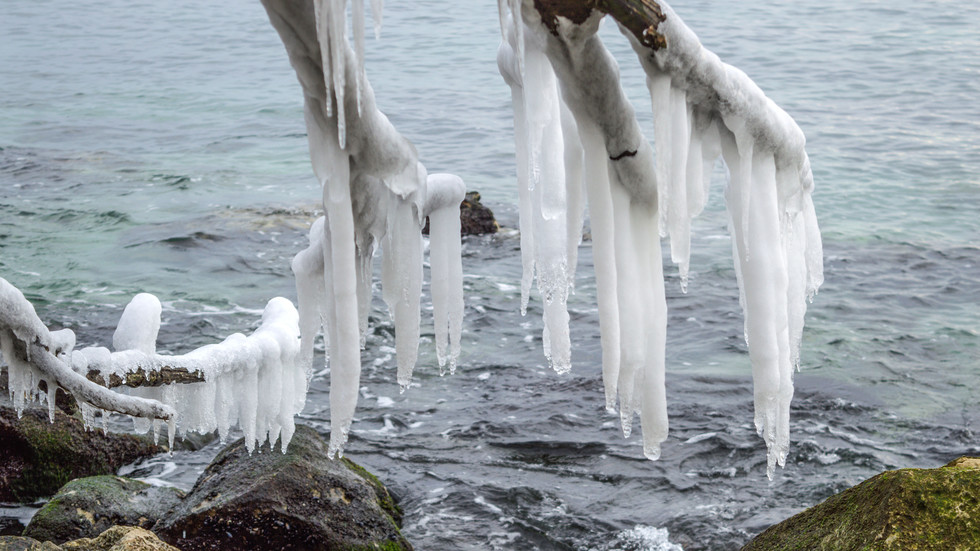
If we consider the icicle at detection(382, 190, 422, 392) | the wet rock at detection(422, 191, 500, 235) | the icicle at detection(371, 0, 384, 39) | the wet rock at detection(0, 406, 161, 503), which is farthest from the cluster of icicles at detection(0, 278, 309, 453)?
the wet rock at detection(422, 191, 500, 235)

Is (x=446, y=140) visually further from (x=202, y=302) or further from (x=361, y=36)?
(x=361, y=36)

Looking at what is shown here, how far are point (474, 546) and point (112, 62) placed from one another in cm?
2837

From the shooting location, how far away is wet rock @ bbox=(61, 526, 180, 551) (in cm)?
491

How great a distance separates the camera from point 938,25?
29.4m

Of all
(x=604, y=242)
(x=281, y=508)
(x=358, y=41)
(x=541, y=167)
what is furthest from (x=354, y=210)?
(x=281, y=508)

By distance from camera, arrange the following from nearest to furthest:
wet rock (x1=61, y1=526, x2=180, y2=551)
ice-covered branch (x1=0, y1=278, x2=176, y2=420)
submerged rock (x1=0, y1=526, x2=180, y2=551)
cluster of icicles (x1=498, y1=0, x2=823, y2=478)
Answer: cluster of icicles (x1=498, y1=0, x2=823, y2=478), ice-covered branch (x1=0, y1=278, x2=176, y2=420), submerged rock (x1=0, y1=526, x2=180, y2=551), wet rock (x1=61, y1=526, x2=180, y2=551)

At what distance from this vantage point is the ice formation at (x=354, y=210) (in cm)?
250

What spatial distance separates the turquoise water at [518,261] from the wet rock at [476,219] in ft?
1.01

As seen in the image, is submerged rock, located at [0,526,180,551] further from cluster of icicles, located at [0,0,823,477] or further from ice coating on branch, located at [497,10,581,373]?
ice coating on branch, located at [497,10,581,373]

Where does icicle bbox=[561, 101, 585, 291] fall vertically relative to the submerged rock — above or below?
above

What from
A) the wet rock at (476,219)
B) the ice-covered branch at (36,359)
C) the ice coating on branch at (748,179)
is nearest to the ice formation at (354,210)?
the ice coating on branch at (748,179)

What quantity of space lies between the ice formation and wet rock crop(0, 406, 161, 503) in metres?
4.53

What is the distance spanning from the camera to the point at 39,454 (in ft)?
24.9

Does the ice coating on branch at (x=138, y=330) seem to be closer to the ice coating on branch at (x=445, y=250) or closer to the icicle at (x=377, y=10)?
the ice coating on branch at (x=445, y=250)
